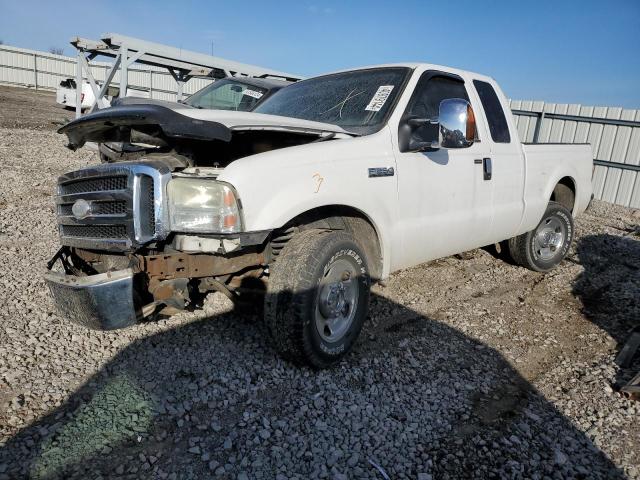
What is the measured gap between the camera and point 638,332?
3.81 meters

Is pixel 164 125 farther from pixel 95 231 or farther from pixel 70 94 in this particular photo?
pixel 70 94

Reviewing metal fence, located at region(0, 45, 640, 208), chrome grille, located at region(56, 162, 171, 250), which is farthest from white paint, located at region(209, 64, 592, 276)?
metal fence, located at region(0, 45, 640, 208)

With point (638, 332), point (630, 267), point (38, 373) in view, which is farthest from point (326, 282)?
point (630, 267)

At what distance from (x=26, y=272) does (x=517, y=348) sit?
4.34 meters

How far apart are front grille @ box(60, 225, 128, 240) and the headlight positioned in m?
0.35

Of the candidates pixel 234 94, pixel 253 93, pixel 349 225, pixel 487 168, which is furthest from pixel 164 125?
pixel 234 94

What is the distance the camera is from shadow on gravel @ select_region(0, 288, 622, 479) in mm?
2365

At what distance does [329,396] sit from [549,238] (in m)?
3.94

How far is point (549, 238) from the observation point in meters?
5.73

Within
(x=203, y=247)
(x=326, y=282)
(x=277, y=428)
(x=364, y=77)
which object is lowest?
(x=277, y=428)

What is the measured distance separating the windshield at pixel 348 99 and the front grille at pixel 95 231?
1.77m

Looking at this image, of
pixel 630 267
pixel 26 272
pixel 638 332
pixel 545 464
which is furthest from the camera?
pixel 630 267

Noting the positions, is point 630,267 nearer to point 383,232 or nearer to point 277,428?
point 383,232

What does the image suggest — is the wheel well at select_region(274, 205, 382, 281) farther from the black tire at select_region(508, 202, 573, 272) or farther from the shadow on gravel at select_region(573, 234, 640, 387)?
the black tire at select_region(508, 202, 573, 272)
